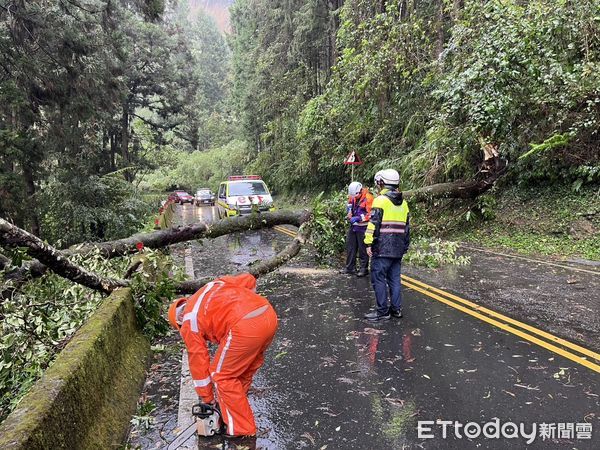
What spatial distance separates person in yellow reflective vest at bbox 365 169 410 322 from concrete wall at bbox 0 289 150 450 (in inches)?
125

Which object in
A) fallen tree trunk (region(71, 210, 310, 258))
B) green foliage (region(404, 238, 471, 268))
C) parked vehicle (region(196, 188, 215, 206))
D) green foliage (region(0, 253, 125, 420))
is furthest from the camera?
parked vehicle (region(196, 188, 215, 206))

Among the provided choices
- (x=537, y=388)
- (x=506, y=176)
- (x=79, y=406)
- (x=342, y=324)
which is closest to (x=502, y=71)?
(x=506, y=176)

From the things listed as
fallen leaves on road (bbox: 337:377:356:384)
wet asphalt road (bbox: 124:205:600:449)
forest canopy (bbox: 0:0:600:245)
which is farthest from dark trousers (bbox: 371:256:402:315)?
forest canopy (bbox: 0:0:600:245)

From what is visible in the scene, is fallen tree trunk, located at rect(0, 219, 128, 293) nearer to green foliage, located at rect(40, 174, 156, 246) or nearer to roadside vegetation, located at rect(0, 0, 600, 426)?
roadside vegetation, located at rect(0, 0, 600, 426)

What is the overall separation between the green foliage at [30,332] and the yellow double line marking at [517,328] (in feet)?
16.3

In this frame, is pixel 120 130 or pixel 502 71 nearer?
pixel 502 71

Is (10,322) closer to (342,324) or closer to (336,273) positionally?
(342,324)

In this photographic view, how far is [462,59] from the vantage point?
13844mm

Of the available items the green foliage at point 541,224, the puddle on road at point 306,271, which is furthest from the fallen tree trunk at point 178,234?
the green foliage at point 541,224

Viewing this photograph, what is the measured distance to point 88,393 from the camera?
11.2 feet

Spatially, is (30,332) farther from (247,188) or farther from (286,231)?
(247,188)

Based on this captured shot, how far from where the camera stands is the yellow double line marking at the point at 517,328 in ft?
16.5

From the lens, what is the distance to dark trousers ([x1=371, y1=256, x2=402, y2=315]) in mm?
6590

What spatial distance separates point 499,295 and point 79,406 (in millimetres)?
6376
